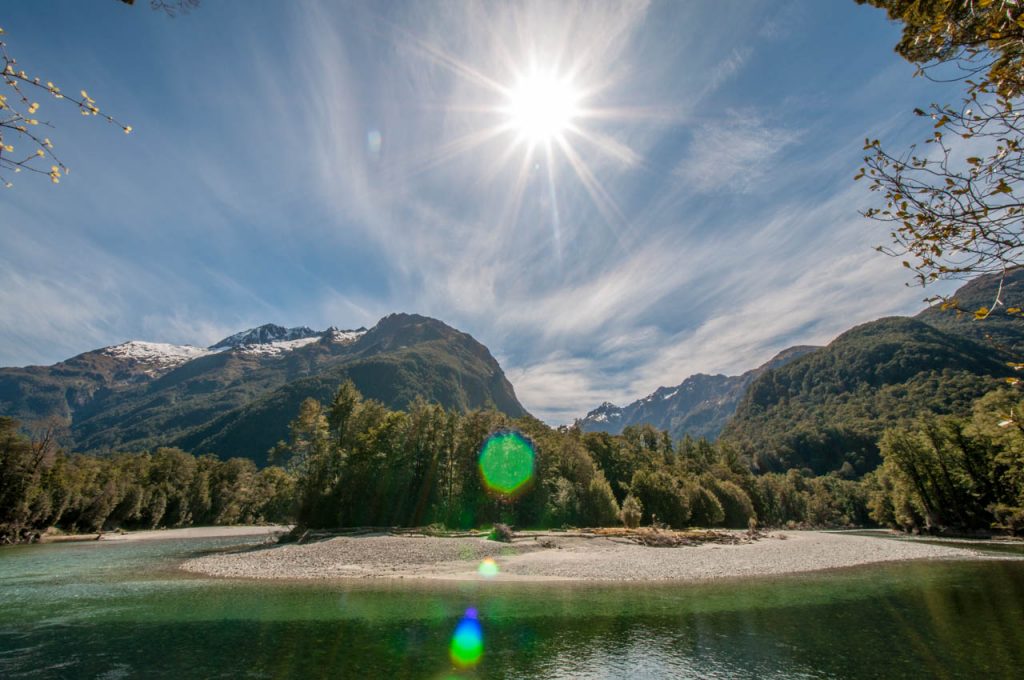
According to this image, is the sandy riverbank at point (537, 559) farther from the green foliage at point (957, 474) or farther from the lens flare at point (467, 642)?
the green foliage at point (957, 474)

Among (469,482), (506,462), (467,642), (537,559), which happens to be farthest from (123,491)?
(467,642)

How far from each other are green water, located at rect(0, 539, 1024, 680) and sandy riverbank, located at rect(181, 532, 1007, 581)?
159 inches

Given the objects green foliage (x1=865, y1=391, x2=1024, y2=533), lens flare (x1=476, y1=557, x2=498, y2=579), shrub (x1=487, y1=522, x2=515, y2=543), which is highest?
green foliage (x1=865, y1=391, x2=1024, y2=533)

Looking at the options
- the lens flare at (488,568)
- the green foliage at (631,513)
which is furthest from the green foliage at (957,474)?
the lens flare at (488,568)

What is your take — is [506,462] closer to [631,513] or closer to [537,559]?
[631,513]

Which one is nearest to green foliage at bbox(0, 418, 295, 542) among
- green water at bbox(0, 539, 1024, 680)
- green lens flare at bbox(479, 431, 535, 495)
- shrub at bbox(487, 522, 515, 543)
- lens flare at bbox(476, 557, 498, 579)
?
green lens flare at bbox(479, 431, 535, 495)

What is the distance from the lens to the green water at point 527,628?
43.6ft

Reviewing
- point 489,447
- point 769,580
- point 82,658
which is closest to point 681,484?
point 489,447

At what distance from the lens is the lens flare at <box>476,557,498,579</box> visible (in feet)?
99.7

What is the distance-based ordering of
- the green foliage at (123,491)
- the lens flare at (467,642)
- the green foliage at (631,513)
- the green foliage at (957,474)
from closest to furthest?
the lens flare at (467,642) < the green foliage at (957,474) < the green foliage at (123,491) < the green foliage at (631,513)

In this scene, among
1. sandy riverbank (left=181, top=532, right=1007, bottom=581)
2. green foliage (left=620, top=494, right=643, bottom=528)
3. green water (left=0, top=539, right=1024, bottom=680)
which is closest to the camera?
green water (left=0, top=539, right=1024, bottom=680)

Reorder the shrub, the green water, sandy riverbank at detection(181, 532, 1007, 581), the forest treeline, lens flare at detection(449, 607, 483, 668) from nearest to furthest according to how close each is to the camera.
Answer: the green water, lens flare at detection(449, 607, 483, 668), sandy riverbank at detection(181, 532, 1007, 581), the shrub, the forest treeline

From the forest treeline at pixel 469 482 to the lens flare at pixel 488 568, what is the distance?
87.4 ft

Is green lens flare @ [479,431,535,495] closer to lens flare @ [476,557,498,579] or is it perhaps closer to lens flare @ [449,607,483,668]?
lens flare @ [476,557,498,579]
